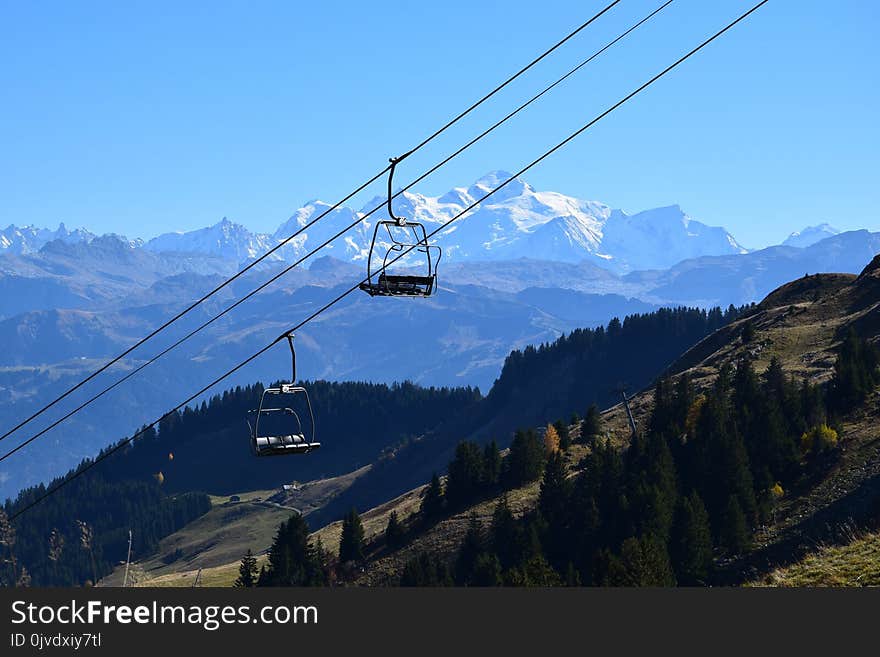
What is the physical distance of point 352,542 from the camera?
140 meters

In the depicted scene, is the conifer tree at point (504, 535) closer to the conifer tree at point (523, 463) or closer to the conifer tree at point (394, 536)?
the conifer tree at point (523, 463)

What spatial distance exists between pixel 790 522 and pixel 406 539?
166 feet

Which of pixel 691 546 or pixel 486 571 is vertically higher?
pixel 486 571

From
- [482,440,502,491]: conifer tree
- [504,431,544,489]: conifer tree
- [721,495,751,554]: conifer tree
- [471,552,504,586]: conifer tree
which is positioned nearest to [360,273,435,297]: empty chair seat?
[471,552,504,586]: conifer tree

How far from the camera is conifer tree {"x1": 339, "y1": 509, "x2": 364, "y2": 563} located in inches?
5472

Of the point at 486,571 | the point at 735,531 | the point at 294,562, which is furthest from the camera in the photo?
the point at 294,562

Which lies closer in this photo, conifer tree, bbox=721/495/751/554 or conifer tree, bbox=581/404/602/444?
conifer tree, bbox=721/495/751/554

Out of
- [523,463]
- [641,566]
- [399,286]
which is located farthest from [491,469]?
[399,286]

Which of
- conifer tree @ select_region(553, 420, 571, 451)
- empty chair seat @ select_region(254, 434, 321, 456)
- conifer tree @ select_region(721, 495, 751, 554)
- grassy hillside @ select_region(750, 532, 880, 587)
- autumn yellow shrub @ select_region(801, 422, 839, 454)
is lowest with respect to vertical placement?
grassy hillside @ select_region(750, 532, 880, 587)

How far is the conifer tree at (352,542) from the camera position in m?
139

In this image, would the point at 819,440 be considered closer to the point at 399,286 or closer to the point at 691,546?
the point at 691,546

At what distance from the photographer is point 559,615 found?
35969mm

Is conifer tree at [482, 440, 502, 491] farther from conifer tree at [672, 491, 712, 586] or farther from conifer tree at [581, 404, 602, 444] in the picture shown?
conifer tree at [672, 491, 712, 586]

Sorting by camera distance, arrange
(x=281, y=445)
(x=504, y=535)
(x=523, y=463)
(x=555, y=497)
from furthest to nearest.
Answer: (x=523, y=463) < (x=555, y=497) < (x=504, y=535) < (x=281, y=445)
